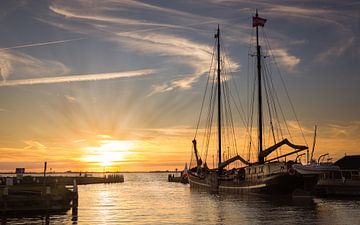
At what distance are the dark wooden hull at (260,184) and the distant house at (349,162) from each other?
23.0 m

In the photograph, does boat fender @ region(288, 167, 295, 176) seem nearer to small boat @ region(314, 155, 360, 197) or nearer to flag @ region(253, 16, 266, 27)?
small boat @ region(314, 155, 360, 197)

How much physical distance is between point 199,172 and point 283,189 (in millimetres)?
47331

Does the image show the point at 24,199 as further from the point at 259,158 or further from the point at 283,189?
the point at 259,158

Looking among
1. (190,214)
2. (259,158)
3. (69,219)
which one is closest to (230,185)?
(259,158)

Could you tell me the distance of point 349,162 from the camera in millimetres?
88750

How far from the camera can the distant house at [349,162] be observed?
8675 cm

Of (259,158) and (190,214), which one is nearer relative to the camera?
(190,214)

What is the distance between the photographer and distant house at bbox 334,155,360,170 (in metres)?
86.8

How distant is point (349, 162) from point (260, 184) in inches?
1111

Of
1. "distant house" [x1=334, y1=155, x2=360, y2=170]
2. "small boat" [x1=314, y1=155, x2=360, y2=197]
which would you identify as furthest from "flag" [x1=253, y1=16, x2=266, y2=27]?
"distant house" [x1=334, y1=155, x2=360, y2=170]

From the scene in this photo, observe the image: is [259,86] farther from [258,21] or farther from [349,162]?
[349,162]

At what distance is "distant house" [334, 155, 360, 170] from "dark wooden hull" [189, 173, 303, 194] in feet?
75.6

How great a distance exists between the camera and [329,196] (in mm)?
73500

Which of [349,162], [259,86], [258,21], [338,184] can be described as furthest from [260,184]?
[258,21]
